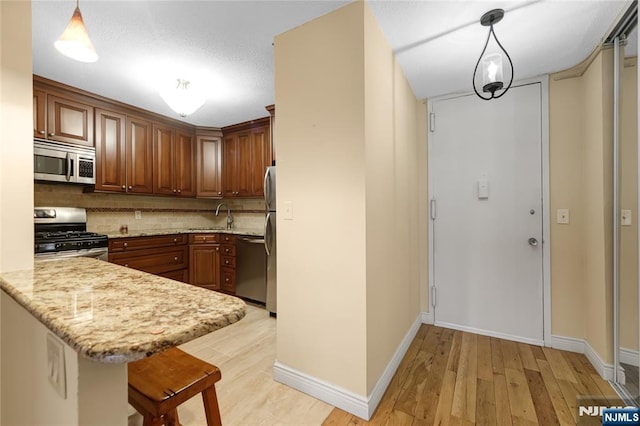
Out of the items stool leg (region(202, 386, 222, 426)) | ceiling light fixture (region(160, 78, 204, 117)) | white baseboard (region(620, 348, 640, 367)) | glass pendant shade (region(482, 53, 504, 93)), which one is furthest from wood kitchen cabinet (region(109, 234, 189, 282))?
white baseboard (region(620, 348, 640, 367))

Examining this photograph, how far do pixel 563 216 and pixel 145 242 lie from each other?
4080mm

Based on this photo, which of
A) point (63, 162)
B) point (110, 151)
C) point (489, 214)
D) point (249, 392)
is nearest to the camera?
point (249, 392)

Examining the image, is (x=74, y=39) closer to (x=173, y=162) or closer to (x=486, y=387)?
(x=173, y=162)

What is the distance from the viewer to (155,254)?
324 centimetres

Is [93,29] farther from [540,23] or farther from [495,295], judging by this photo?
[495,295]

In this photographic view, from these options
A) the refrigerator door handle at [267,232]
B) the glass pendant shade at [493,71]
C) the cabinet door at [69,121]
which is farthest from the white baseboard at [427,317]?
the cabinet door at [69,121]

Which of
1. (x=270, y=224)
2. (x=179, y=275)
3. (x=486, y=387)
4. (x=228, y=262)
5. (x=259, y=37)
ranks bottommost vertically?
(x=486, y=387)

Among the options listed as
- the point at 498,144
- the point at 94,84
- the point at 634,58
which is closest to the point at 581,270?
the point at 498,144

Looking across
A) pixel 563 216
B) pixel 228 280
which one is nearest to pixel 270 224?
pixel 228 280

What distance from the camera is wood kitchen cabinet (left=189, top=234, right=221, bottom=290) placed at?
3.60m

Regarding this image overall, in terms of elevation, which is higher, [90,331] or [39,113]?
[39,113]

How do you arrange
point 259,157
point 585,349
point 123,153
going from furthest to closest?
point 259,157 → point 123,153 → point 585,349

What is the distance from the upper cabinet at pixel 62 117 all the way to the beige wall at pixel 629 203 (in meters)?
4.50

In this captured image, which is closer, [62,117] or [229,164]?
[62,117]
